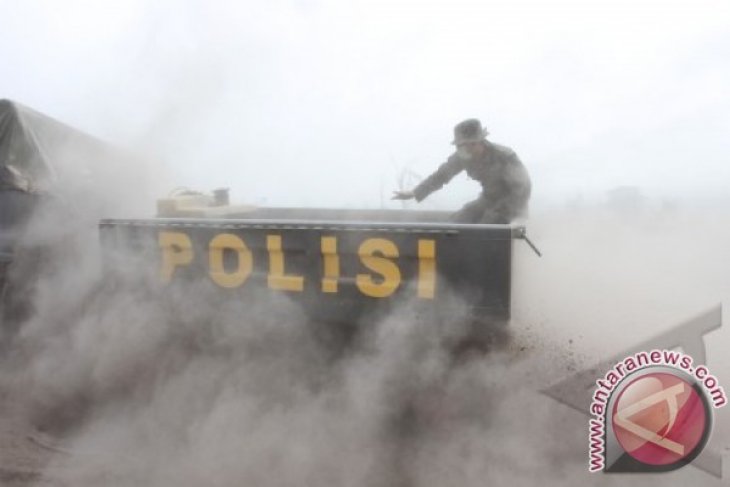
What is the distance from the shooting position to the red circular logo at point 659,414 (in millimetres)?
2236

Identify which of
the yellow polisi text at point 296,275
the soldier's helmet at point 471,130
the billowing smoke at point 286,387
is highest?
the soldier's helmet at point 471,130

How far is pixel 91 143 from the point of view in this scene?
15.8ft

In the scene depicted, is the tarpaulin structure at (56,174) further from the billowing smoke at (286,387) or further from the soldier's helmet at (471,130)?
the soldier's helmet at (471,130)

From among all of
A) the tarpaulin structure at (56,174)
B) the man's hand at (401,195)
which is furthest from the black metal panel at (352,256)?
the man's hand at (401,195)

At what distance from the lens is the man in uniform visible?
359 cm

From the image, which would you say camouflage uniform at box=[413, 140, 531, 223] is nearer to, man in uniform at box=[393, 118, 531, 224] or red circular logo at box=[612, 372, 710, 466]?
man in uniform at box=[393, 118, 531, 224]

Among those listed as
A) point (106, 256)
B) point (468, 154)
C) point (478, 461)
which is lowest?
point (478, 461)

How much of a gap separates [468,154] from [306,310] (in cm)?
174

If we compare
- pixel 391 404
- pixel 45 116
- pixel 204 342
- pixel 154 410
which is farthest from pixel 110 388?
pixel 45 116

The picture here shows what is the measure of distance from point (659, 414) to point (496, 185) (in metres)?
1.83

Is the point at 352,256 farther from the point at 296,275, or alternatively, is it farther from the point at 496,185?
the point at 496,185

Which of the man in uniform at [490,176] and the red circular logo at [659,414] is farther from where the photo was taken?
the man in uniform at [490,176]

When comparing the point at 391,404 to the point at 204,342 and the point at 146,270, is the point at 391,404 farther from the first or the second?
the point at 146,270

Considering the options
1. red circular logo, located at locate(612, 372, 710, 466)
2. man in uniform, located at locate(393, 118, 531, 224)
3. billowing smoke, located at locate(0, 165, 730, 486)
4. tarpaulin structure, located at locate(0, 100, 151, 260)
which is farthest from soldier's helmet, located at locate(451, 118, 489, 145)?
tarpaulin structure, located at locate(0, 100, 151, 260)
